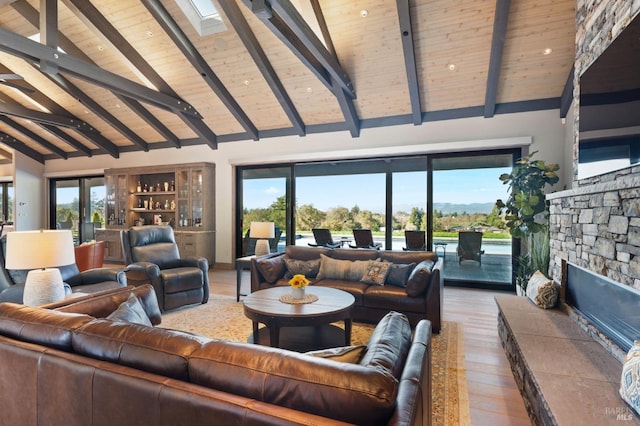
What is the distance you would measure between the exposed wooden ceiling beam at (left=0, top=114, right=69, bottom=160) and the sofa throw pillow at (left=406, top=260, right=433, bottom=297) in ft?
33.7

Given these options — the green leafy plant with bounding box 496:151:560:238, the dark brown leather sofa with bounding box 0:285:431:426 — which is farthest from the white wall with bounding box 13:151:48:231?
the green leafy plant with bounding box 496:151:560:238

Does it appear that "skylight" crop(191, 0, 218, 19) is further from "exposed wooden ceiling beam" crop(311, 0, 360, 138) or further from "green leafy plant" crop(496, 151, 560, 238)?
"green leafy plant" crop(496, 151, 560, 238)

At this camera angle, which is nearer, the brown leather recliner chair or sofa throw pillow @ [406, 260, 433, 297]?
sofa throw pillow @ [406, 260, 433, 297]

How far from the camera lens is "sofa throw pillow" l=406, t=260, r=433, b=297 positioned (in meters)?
3.42

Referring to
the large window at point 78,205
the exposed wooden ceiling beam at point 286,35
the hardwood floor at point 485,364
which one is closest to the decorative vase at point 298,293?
the hardwood floor at point 485,364

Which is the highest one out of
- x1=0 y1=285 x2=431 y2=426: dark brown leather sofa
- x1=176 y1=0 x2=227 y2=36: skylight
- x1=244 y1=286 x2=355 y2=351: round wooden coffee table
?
x1=176 y1=0 x2=227 y2=36: skylight

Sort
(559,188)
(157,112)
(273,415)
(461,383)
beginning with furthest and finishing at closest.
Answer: (157,112) → (559,188) → (461,383) → (273,415)

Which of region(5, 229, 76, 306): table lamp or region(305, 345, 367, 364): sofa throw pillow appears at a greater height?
region(5, 229, 76, 306): table lamp

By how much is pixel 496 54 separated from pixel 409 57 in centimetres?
106

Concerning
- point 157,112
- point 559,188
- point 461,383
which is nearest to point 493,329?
point 461,383

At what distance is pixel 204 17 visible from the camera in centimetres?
466

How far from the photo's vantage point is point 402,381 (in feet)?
3.66

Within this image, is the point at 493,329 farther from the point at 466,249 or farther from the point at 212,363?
the point at 212,363

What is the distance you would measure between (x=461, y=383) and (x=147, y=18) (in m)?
5.76
